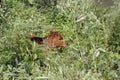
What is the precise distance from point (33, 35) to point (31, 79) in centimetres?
52

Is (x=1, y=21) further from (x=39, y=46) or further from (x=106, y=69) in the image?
(x=106, y=69)

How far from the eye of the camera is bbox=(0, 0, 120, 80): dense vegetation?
2762 millimetres

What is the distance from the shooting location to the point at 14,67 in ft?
9.59

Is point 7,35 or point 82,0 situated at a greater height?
point 82,0

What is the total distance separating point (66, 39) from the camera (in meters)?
3.27

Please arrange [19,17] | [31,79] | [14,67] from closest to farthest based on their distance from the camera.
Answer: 1. [31,79]
2. [14,67]
3. [19,17]

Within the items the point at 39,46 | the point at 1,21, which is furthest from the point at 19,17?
the point at 39,46

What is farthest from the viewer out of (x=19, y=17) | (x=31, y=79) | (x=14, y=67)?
(x=19, y=17)

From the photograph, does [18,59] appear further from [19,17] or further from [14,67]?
[19,17]

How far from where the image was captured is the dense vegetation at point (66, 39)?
276 cm

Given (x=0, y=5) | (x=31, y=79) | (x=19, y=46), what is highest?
(x=0, y=5)

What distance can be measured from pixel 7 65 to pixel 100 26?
98 centimetres

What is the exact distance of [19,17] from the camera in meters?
3.55

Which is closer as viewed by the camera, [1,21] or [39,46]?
[39,46]
